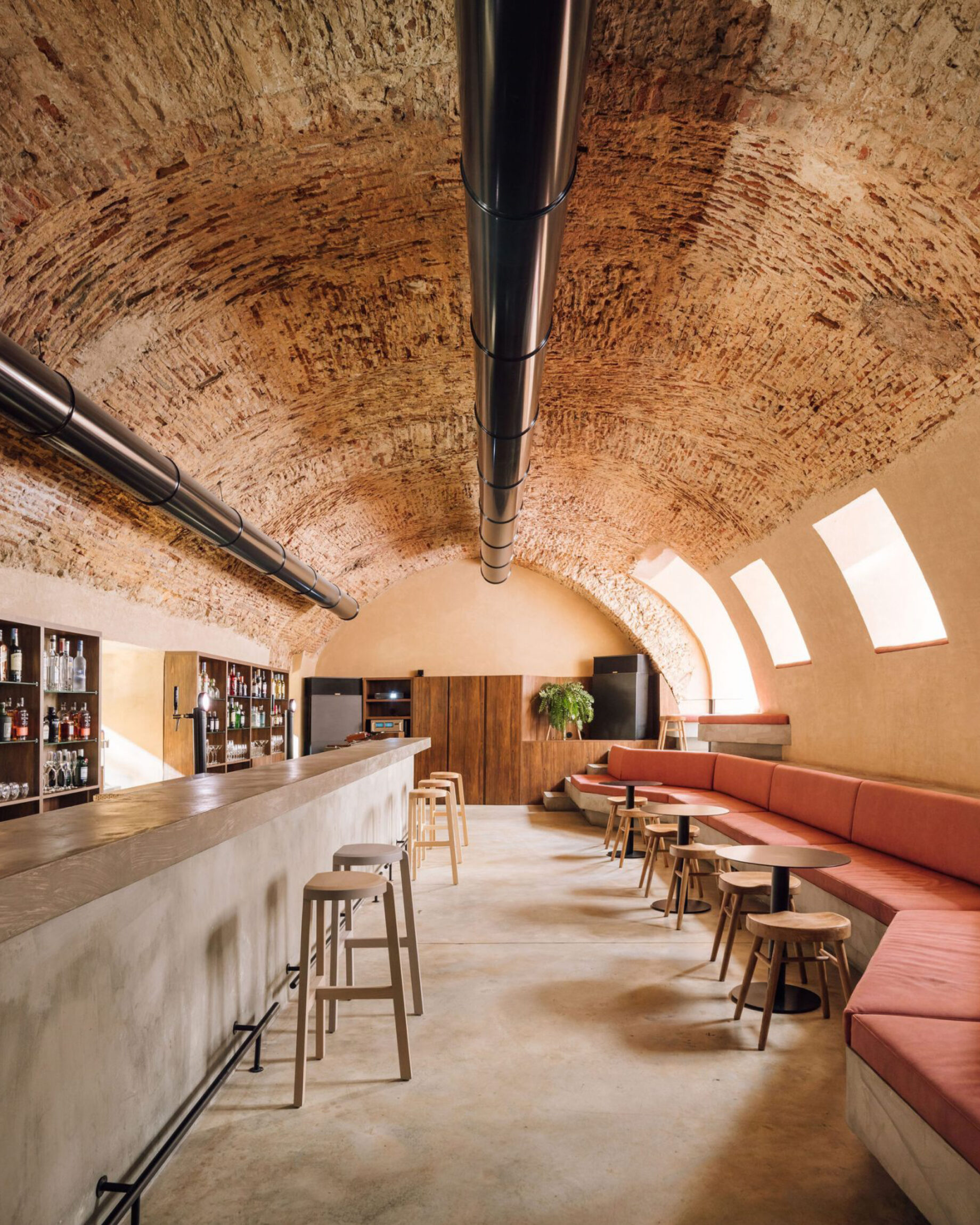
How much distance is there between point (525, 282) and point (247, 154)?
4.75 ft

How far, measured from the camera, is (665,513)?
9078 millimetres

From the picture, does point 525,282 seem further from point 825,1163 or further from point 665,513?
point 665,513

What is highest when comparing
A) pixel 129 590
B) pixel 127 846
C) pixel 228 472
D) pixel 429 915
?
pixel 228 472

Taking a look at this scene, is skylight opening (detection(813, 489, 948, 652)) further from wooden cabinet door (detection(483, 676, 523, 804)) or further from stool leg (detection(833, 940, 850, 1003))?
wooden cabinet door (detection(483, 676, 523, 804))

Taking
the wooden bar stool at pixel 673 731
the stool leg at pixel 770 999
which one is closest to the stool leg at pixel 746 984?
the stool leg at pixel 770 999

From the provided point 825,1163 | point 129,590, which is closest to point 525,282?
point 825,1163

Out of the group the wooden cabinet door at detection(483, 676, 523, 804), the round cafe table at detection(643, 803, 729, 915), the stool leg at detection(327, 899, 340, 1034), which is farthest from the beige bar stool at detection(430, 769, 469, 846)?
the stool leg at detection(327, 899, 340, 1034)

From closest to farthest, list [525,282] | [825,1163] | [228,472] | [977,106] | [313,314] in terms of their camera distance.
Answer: [825,1163] < [977,106] < [525,282] < [313,314] < [228,472]

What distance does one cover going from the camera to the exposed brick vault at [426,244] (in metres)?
3.17

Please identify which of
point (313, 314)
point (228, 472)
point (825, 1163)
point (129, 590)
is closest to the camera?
point (825, 1163)

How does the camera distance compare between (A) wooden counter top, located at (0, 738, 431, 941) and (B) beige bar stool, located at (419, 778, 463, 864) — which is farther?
(B) beige bar stool, located at (419, 778, 463, 864)

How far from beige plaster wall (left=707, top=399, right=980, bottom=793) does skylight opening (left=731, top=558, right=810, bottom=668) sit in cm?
30

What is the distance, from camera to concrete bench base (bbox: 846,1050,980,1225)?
1.96m

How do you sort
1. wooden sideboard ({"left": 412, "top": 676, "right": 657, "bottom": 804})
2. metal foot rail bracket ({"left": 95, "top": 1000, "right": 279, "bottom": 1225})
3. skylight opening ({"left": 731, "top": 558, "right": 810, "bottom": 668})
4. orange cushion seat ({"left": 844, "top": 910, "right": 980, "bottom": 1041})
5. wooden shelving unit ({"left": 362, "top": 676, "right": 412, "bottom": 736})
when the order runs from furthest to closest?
wooden shelving unit ({"left": 362, "top": 676, "right": 412, "bottom": 736}), wooden sideboard ({"left": 412, "top": 676, "right": 657, "bottom": 804}), skylight opening ({"left": 731, "top": 558, "right": 810, "bottom": 668}), orange cushion seat ({"left": 844, "top": 910, "right": 980, "bottom": 1041}), metal foot rail bracket ({"left": 95, "top": 1000, "right": 279, "bottom": 1225})
